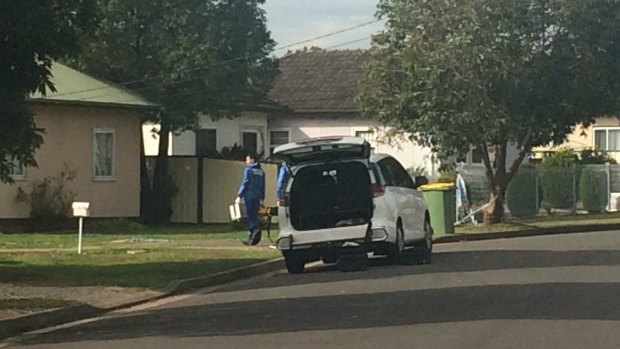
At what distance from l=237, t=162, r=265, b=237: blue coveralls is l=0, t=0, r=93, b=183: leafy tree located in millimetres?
9613

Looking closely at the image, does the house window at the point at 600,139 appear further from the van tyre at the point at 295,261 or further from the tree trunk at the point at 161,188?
the van tyre at the point at 295,261

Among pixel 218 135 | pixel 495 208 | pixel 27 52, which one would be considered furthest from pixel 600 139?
pixel 27 52

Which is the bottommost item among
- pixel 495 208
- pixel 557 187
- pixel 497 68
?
pixel 495 208

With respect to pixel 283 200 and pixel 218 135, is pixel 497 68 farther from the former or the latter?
pixel 218 135

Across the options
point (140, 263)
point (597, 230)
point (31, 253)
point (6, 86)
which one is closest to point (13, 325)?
point (6, 86)

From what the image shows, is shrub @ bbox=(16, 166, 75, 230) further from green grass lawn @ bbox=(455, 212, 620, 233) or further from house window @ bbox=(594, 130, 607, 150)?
house window @ bbox=(594, 130, 607, 150)

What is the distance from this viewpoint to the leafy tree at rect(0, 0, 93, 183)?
634 inches

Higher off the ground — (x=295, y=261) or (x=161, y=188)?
(x=161, y=188)

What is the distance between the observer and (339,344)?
42.4ft

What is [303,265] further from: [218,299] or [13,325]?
[13,325]

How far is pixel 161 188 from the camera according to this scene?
3947 cm

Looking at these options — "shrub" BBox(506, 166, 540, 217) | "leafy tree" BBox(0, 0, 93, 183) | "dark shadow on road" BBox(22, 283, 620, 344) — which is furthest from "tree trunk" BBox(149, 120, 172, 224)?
"dark shadow on road" BBox(22, 283, 620, 344)

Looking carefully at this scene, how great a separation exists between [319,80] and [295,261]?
31.4 m

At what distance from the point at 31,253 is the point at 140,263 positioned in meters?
3.23
